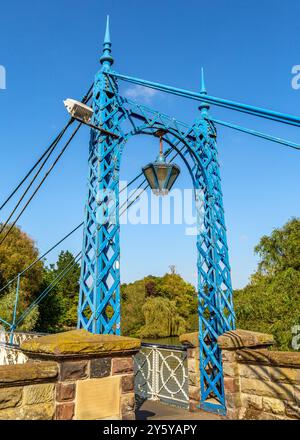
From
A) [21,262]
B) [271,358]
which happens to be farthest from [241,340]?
[21,262]

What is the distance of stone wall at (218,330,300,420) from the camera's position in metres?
4.00

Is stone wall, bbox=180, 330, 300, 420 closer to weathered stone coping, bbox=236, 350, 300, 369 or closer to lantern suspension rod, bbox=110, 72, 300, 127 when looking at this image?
weathered stone coping, bbox=236, 350, 300, 369

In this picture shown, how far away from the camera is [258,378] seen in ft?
14.6

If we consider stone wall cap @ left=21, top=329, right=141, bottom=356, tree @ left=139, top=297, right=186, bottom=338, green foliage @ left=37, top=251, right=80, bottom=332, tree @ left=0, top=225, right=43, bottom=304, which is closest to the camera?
stone wall cap @ left=21, top=329, right=141, bottom=356

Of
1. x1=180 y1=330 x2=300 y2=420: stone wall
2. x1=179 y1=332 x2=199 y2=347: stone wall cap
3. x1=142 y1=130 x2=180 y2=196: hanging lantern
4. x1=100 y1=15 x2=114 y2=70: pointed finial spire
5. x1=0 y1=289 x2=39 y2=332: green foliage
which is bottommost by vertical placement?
x1=180 y1=330 x2=300 y2=420: stone wall

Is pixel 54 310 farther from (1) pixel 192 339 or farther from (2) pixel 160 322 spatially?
(1) pixel 192 339

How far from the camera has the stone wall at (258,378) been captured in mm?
4001

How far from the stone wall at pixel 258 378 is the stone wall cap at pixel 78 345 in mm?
1686

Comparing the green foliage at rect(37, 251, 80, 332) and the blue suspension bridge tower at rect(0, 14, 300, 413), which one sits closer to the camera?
the blue suspension bridge tower at rect(0, 14, 300, 413)

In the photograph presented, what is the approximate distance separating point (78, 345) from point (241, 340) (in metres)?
2.57

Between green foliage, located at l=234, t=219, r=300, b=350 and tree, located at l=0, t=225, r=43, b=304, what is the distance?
1567 cm

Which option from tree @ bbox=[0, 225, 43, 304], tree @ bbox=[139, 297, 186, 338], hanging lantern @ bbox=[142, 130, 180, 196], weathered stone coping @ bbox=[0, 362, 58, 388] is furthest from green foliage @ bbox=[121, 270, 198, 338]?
weathered stone coping @ bbox=[0, 362, 58, 388]

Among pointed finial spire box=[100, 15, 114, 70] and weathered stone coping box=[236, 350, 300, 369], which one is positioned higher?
pointed finial spire box=[100, 15, 114, 70]
